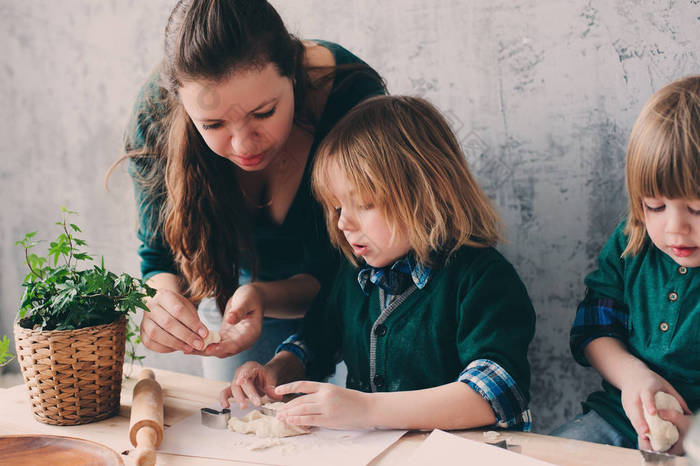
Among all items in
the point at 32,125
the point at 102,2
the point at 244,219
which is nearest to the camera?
the point at 244,219

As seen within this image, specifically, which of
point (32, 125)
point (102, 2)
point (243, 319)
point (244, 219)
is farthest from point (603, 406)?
point (32, 125)

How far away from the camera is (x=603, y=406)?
45.7 inches

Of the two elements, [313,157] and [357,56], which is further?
[357,56]

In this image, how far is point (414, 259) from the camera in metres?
1.14

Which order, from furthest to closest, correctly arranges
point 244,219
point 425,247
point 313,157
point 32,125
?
point 32,125
point 244,219
point 313,157
point 425,247

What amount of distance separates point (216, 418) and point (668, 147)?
0.80 m

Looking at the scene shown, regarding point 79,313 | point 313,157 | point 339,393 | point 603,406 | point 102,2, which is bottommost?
point 603,406

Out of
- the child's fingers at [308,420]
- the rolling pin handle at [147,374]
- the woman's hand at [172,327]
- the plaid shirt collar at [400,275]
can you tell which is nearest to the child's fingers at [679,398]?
the plaid shirt collar at [400,275]

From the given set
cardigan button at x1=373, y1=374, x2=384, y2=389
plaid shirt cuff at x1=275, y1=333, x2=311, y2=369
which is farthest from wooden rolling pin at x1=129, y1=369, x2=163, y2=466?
cardigan button at x1=373, y1=374, x2=384, y2=389

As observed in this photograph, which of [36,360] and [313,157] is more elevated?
[313,157]

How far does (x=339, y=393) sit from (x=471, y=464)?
22cm

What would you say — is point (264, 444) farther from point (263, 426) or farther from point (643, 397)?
point (643, 397)

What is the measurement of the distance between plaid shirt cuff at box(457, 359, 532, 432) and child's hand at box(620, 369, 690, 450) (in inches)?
6.4

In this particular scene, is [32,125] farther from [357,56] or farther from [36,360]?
[36,360]
